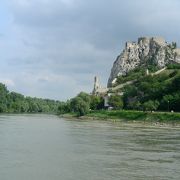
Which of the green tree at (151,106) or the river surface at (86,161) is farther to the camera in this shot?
the green tree at (151,106)

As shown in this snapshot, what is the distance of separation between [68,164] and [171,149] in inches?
602

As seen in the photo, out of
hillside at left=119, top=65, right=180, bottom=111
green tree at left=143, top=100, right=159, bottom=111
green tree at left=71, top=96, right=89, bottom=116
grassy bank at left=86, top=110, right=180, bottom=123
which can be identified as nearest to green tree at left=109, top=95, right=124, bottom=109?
hillside at left=119, top=65, right=180, bottom=111

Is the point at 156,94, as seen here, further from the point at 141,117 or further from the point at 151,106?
the point at 141,117

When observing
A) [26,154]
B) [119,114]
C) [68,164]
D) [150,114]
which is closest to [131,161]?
[68,164]

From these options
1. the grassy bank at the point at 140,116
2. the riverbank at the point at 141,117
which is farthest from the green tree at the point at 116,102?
the riverbank at the point at 141,117

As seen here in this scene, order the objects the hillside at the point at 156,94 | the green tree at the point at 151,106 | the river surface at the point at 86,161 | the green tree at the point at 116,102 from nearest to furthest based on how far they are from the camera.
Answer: the river surface at the point at 86,161 < the green tree at the point at 151,106 < the hillside at the point at 156,94 < the green tree at the point at 116,102

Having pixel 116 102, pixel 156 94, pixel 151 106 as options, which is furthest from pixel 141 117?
pixel 116 102

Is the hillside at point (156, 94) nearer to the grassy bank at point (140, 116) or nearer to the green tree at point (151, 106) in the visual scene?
the green tree at point (151, 106)

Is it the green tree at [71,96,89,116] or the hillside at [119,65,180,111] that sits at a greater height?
the hillside at [119,65,180,111]

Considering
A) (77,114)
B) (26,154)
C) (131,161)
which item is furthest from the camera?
(77,114)

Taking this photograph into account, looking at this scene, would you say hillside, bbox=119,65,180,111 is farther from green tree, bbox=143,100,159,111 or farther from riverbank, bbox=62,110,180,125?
riverbank, bbox=62,110,180,125

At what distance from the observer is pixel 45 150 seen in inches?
1604

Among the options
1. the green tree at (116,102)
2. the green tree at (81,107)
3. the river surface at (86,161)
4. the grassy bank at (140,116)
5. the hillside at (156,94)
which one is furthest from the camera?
the green tree at (116,102)

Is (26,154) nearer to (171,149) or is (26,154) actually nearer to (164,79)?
(171,149)
